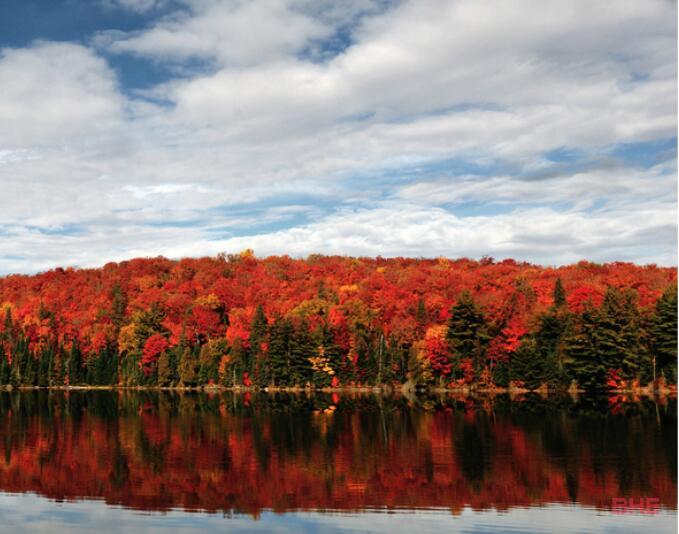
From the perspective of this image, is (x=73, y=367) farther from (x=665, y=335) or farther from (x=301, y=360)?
(x=665, y=335)

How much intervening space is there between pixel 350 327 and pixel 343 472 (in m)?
73.0

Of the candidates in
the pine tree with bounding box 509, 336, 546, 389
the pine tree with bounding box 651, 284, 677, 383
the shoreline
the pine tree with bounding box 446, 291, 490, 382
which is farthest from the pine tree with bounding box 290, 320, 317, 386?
the pine tree with bounding box 651, 284, 677, 383

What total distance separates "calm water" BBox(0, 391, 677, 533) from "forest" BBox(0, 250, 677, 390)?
102 feet

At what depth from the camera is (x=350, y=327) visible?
10494 cm

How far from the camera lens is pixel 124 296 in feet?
444

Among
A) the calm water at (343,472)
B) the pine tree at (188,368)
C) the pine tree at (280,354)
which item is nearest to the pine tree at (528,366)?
the calm water at (343,472)

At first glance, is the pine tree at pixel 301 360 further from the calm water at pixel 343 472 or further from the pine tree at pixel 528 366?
the calm water at pixel 343 472

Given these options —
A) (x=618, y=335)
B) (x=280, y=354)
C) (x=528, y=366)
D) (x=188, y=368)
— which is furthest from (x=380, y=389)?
(x=618, y=335)

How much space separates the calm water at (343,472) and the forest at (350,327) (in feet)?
102

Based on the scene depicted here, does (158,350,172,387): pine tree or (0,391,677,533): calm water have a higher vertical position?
(158,350,172,387): pine tree

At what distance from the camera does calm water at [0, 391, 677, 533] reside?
24.0 metres

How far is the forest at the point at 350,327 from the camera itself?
8569cm

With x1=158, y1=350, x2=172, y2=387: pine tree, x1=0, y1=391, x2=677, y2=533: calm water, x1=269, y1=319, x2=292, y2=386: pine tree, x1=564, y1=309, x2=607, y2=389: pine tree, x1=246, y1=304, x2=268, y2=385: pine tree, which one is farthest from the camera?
x1=158, y1=350, x2=172, y2=387: pine tree

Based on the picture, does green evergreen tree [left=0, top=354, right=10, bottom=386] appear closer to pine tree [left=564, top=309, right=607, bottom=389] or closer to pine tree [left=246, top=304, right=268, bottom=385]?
pine tree [left=246, top=304, right=268, bottom=385]
